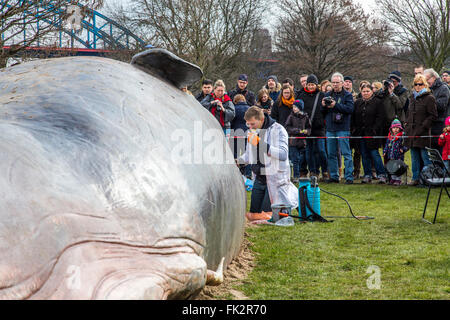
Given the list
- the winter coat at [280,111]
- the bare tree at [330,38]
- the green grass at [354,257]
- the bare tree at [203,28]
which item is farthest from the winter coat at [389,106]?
the bare tree at [330,38]

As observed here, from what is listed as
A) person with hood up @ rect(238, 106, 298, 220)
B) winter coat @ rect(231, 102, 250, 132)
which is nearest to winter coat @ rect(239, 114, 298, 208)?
person with hood up @ rect(238, 106, 298, 220)

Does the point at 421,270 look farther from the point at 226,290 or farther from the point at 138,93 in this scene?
the point at 138,93

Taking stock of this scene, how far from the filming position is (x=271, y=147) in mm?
6848

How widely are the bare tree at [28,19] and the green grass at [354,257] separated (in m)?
7.07

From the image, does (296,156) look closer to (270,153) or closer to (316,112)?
(316,112)

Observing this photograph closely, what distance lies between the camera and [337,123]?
1144 centimetres

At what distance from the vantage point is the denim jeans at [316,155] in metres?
11.6

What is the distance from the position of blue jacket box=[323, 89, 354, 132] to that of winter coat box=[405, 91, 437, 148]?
1.41m

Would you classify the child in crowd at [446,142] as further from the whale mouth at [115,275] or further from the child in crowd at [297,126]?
the whale mouth at [115,275]

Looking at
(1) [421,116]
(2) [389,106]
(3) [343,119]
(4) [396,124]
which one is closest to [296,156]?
(3) [343,119]

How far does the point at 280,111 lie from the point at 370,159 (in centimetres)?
235

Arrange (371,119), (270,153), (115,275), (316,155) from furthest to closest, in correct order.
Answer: (316,155), (371,119), (270,153), (115,275)

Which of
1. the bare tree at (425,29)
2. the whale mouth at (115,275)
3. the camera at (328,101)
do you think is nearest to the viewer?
the whale mouth at (115,275)

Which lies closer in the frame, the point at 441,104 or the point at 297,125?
the point at 441,104
